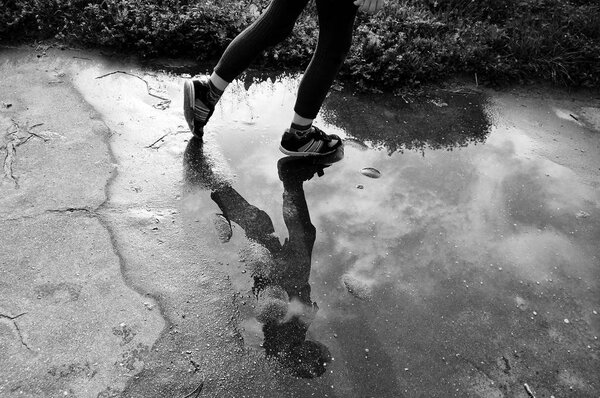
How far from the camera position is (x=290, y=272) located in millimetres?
2703

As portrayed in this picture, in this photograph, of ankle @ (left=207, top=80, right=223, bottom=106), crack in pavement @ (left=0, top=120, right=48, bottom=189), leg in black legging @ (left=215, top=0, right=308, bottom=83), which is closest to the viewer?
leg in black legging @ (left=215, top=0, right=308, bottom=83)

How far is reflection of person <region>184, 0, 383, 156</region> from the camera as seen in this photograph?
8.94ft

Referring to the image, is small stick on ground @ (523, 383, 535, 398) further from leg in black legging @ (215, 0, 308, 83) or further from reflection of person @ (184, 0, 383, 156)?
leg in black legging @ (215, 0, 308, 83)

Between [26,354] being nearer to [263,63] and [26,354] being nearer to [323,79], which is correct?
[323,79]

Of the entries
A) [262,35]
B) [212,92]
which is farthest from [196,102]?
[262,35]

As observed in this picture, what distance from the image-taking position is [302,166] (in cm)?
339

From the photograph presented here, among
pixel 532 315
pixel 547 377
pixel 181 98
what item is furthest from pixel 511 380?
pixel 181 98

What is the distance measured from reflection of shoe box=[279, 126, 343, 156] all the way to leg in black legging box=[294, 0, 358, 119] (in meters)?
0.20

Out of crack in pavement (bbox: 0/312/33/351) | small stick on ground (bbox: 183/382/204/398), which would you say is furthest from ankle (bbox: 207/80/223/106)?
small stick on ground (bbox: 183/382/204/398)

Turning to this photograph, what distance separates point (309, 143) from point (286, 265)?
3.28ft

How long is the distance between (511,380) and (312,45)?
3174mm

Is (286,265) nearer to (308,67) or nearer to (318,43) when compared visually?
(308,67)

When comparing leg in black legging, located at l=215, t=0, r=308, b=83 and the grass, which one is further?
the grass

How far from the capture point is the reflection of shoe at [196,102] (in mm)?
3234
